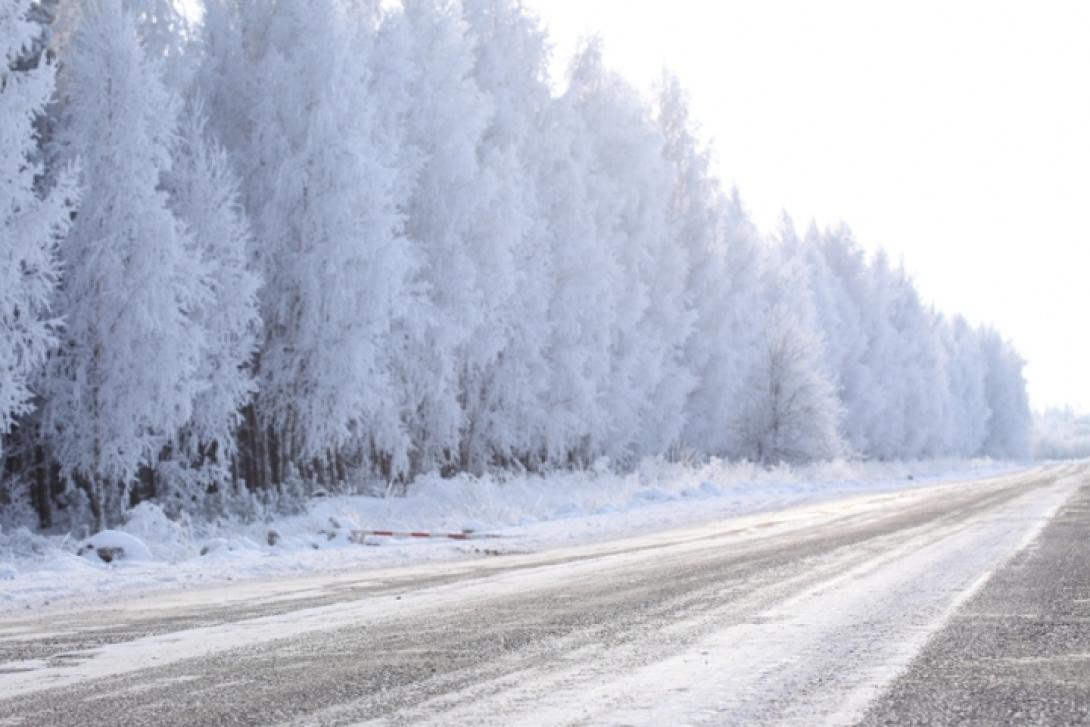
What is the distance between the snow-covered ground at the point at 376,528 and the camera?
10.1 m

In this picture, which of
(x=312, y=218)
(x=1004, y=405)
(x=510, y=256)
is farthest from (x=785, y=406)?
(x=1004, y=405)

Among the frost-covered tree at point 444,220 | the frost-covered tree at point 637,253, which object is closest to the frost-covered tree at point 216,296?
the frost-covered tree at point 444,220

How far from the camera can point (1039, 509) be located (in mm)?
16203

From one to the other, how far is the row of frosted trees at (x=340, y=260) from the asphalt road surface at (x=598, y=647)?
9.01m

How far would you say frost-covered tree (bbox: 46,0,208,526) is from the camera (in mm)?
16891

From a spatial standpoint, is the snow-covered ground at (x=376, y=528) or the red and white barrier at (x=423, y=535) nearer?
the snow-covered ground at (x=376, y=528)

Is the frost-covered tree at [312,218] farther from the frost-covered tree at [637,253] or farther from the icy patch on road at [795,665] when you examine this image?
the icy patch on road at [795,665]

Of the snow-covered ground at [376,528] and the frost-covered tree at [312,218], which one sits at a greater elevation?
the frost-covered tree at [312,218]

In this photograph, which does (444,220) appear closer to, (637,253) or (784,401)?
(637,253)

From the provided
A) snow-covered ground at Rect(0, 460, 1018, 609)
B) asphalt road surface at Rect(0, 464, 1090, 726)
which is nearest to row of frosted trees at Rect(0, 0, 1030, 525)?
snow-covered ground at Rect(0, 460, 1018, 609)

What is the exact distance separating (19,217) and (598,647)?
41.7 ft

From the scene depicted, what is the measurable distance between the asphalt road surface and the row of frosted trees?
9.01m

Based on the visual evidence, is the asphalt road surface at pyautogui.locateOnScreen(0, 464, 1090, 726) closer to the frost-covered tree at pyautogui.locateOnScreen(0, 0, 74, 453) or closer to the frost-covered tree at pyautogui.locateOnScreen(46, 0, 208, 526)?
the frost-covered tree at pyautogui.locateOnScreen(0, 0, 74, 453)

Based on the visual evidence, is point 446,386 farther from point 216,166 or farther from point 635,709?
point 635,709
